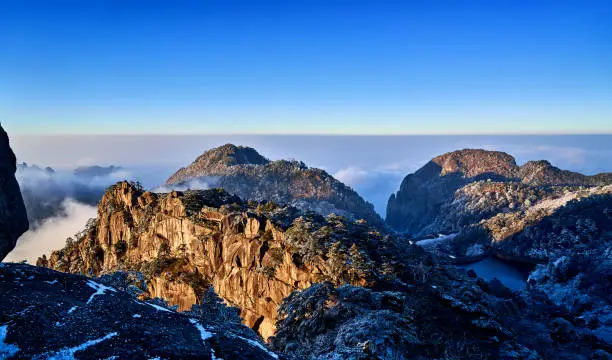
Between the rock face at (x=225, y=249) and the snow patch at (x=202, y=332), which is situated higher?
the snow patch at (x=202, y=332)

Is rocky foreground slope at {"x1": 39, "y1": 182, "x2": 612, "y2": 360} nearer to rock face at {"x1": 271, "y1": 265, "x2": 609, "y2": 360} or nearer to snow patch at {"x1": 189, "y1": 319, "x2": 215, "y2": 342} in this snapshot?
rock face at {"x1": 271, "y1": 265, "x2": 609, "y2": 360}

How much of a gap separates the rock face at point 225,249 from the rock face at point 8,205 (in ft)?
130

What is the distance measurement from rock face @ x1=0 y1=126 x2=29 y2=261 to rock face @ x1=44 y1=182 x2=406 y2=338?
130 feet

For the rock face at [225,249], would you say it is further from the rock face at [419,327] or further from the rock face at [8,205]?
the rock face at [8,205]

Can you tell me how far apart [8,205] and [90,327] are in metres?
17.7

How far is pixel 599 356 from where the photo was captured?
59.2 metres

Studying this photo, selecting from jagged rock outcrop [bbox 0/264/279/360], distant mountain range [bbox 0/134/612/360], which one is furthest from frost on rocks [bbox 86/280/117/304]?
distant mountain range [bbox 0/134/612/360]

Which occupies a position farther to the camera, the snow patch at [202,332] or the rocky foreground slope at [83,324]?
the snow patch at [202,332]

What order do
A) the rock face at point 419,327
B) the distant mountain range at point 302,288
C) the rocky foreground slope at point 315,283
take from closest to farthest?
the distant mountain range at point 302,288 < the rock face at point 419,327 < the rocky foreground slope at point 315,283

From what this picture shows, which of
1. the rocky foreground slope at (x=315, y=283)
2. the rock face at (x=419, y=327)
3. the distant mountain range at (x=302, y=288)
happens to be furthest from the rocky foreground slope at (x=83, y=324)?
the rocky foreground slope at (x=315, y=283)

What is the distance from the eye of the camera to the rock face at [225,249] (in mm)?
69812

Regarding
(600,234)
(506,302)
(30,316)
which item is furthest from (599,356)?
(600,234)

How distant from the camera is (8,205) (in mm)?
38500

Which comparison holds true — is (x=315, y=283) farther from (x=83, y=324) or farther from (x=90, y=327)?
(x=83, y=324)
